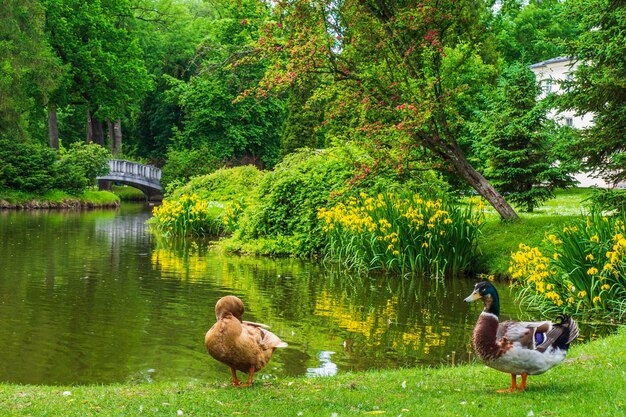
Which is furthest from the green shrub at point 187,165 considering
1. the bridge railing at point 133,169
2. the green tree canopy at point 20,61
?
the green tree canopy at point 20,61

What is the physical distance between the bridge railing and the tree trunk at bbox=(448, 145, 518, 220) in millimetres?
34568

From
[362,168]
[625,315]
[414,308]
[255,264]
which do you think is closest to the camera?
[625,315]

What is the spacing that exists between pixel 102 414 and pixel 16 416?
66 cm

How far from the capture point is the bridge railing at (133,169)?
49281 mm

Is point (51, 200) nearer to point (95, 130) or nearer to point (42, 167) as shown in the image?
point (42, 167)

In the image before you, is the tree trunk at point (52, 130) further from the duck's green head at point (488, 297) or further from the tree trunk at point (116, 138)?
the duck's green head at point (488, 297)

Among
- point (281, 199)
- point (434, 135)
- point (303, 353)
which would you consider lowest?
point (303, 353)

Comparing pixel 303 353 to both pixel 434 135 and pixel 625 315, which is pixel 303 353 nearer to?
pixel 625 315

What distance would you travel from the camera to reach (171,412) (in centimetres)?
603

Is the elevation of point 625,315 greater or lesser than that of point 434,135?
lesser

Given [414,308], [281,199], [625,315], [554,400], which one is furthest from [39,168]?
[554,400]

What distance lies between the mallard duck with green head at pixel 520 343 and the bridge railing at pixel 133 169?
147 feet

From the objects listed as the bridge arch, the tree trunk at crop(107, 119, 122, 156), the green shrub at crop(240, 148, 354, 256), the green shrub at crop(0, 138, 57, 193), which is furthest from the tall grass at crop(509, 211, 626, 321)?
the tree trunk at crop(107, 119, 122, 156)

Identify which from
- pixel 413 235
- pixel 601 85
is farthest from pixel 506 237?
pixel 601 85
